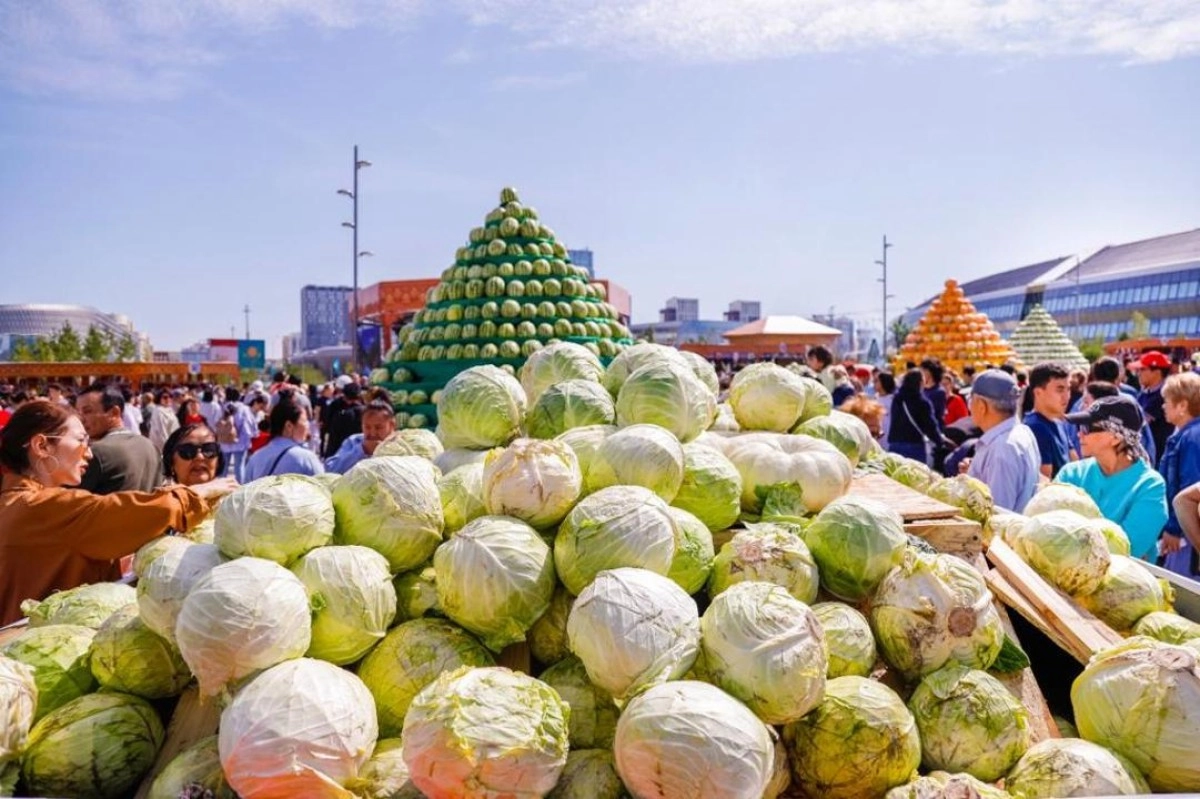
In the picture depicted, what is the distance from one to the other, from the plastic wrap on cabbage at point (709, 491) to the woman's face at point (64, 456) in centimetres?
276

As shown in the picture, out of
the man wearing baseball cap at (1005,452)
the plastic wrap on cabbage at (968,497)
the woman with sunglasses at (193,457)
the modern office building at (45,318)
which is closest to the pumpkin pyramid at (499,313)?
the woman with sunglasses at (193,457)

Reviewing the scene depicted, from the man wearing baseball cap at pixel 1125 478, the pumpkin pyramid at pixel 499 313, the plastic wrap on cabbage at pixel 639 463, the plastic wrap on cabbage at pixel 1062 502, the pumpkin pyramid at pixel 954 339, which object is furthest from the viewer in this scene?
the pumpkin pyramid at pixel 954 339

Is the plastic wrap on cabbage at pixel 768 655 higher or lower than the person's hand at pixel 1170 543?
higher

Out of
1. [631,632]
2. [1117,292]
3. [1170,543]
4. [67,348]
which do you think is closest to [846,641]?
[631,632]

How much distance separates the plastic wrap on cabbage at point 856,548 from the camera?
2.28 meters

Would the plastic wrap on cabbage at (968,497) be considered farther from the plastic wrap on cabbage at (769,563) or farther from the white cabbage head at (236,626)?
the white cabbage head at (236,626)

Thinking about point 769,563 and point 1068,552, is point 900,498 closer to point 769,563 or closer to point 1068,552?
point 1068,552

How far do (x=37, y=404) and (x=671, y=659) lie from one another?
313 centimetres

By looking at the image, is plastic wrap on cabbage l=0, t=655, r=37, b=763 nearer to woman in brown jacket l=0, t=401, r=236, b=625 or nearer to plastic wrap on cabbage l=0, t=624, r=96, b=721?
plastic wrap on cabbage l=0, t=624, r=96, b=721

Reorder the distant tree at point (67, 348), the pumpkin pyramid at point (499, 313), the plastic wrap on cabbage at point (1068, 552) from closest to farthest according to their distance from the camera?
the plastic wrap on cabbage at point (1068, 552) → the pumpkin pyramid at point (499, 313) → the distant tree at point (67, 348)

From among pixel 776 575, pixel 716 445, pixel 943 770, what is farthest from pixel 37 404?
pixel 943 770

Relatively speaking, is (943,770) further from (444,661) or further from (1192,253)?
(1192,253)

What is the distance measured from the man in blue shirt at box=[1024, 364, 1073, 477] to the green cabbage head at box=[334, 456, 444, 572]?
15.3 ft

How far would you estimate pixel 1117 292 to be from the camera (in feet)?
229
